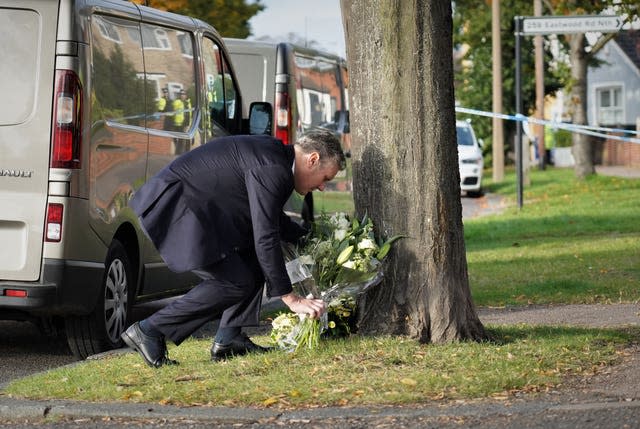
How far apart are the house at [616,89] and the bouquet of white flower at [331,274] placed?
42732 millimetres

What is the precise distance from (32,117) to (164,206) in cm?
148

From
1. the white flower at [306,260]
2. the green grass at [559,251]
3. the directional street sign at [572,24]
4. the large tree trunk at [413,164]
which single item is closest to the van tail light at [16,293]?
the white flower at [306,260]

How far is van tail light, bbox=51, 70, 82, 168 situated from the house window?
1908 inches

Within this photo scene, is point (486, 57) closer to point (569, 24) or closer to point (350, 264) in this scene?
point (569, 24)

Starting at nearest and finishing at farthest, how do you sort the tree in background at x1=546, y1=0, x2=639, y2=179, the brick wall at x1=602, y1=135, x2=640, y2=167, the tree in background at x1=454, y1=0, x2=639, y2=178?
the tree in background at x1=546, y1=0, x2=639, y2=179, the brick wall at x1=602, y1=135, x2=640, y2=167, the tree in background at x1=454, y1=0, x2=639, y2=178

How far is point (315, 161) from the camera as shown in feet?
23.3

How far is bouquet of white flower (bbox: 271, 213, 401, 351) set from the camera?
750cm

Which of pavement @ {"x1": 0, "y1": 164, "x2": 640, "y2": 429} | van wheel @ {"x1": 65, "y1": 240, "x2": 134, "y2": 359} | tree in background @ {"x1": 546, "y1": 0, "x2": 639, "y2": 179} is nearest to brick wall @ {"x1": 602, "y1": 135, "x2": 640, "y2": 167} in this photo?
tree in background @ {"x1": 546, "y1": 0, "x2": 639, "y2": 179}

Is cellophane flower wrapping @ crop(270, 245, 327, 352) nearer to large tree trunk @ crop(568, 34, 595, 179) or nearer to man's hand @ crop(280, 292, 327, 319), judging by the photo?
man's hand @ crop(280, 292, 327, 319)

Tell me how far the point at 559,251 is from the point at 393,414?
9404 millimetres

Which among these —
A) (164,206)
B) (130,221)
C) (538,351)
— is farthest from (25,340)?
(538,351)

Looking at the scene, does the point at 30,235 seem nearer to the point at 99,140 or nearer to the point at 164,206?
the point at 99,140

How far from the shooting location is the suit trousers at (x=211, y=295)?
725 cm

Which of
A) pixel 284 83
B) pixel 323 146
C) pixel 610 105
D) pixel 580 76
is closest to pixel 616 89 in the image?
pixel 610 105
